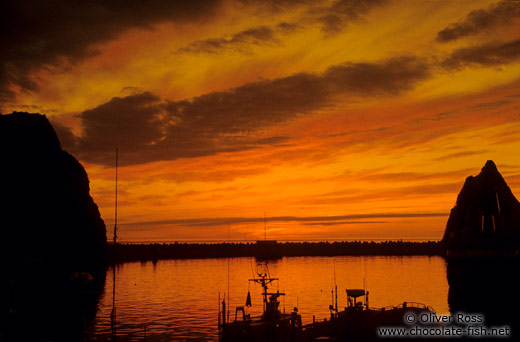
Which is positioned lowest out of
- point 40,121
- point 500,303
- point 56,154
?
point 500,303

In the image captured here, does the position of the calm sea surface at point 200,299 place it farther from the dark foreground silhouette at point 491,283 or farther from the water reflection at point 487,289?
the dark foreground silhouette at point 491,283

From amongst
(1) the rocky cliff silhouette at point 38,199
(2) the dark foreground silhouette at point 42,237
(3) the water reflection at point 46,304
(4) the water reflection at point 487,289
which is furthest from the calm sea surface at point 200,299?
(1) the rocky cliff silhouette at point 38,199

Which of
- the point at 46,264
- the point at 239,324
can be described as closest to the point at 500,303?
the point at 239,324

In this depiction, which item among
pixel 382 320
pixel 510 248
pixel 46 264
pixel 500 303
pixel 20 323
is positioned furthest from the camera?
pixel 510 248

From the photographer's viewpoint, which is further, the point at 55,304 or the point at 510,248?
the point at 510,248

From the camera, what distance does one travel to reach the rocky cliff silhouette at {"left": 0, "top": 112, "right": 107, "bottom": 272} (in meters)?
150

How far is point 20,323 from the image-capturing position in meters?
87.0

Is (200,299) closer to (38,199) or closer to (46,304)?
(46,304)

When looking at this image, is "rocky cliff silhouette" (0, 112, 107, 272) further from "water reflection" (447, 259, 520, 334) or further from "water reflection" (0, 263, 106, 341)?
"water reflection" (447, 259, 520, 334)

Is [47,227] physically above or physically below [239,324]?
above

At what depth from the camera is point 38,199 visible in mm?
171750

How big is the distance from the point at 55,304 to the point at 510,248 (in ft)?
538

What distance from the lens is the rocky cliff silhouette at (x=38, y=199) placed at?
14988 cm

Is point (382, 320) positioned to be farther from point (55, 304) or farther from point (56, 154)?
point (56, 154)
